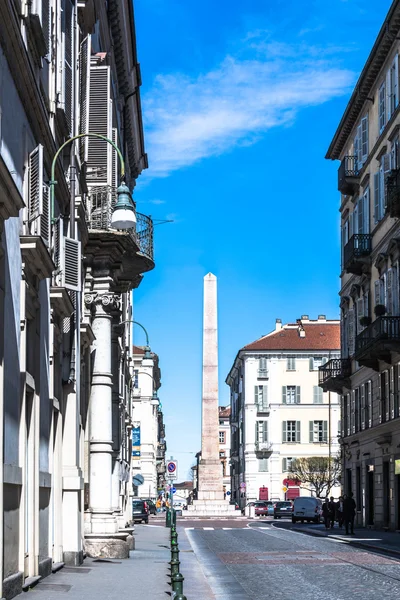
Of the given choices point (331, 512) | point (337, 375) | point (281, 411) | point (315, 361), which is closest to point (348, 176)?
point (337, 375)

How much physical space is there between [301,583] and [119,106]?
17.1m

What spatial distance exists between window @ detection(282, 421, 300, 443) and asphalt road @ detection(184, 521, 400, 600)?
220 ft

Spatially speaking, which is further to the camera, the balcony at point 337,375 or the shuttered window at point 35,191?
the balcony at point 337,375

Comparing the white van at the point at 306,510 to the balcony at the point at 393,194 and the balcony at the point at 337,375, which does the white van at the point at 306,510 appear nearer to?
the balcony at the point at 337,375

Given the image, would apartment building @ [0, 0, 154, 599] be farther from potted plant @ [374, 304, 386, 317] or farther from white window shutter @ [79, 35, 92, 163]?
potted plant @ [374, 304, 386, 317]

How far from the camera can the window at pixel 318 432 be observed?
336 feet

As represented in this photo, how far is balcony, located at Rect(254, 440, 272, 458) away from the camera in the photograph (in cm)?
10212

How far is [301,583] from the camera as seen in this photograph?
19172mm

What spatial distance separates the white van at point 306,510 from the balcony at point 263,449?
130ft

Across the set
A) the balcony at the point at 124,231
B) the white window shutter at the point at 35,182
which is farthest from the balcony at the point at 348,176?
the white window shutter at the point at 35,182

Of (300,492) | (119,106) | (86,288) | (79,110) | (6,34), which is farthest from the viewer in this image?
(300,492)

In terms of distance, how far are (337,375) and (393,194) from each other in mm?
16226

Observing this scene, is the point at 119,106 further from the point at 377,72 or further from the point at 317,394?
the point at 317,394

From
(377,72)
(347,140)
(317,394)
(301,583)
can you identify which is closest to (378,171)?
(377,72)
